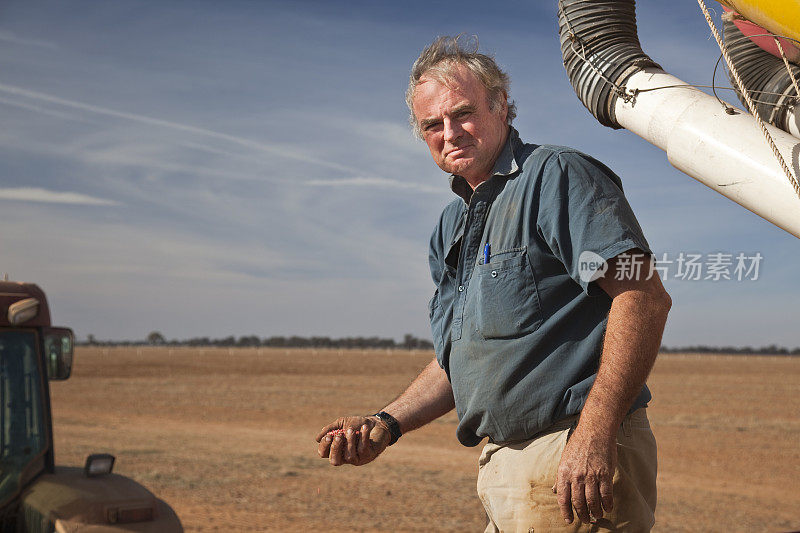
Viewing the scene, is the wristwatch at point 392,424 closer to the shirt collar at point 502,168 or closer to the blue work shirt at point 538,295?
the blue work shirt at point 538,295

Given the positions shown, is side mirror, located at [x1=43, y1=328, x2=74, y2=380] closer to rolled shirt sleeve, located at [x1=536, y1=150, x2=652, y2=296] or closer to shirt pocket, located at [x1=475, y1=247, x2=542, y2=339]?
shirt pocket, located at [x1=475, y1=247, x2=542, y2=339]

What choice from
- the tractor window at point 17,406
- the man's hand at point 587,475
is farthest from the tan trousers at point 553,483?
the tractor window at point 17,406

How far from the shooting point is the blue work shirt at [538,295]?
1879 mm

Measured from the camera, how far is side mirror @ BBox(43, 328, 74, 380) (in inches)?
146

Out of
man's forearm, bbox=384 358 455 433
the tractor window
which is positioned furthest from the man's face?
the tractor window

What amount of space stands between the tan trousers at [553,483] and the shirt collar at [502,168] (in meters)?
0.70

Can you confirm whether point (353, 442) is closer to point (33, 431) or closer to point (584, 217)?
point (584, 217)

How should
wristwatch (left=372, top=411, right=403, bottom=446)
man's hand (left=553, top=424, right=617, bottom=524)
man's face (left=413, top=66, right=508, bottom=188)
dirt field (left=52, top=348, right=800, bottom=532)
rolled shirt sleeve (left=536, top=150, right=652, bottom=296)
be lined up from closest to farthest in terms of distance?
man's hand (left=553, top=424, right=617, bottom=524), rolled shirt sleeve (left=536, top=150, right=652, bottom=296), man's face (left=413, top=66, right=508, bottom=188), wristwatch (left=372, top=411, right=403, bottom=446), dirt field (left=52, top=348, right=800, bottom=532)

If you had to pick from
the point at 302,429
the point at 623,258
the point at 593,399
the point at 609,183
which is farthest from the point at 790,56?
the point at 302,429

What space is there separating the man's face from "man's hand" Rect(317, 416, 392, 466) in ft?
2.69

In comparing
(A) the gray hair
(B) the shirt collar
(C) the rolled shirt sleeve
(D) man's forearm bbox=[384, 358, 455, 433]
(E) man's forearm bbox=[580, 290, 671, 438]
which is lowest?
(D) man's forearm bbox=[384, 358, 455, 433]

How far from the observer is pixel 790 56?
2.43 m

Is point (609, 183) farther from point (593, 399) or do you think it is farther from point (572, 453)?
point (572, 453)

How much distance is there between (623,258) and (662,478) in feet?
37.2
